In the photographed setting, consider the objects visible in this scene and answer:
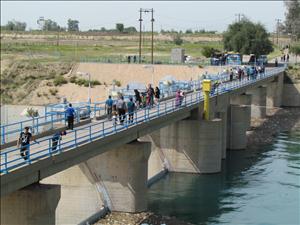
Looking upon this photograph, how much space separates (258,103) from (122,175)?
42.3m

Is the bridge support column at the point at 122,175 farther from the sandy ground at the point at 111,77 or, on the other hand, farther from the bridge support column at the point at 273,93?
the bridge support column at the point at 273,93

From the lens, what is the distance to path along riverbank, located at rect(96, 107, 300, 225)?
33.3m

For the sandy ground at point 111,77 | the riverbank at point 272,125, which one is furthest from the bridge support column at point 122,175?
the sandy ground at point 111,77

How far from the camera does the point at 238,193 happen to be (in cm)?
4116

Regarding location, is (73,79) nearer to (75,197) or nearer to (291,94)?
(291,94)

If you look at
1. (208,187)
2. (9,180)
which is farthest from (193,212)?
(9,180)

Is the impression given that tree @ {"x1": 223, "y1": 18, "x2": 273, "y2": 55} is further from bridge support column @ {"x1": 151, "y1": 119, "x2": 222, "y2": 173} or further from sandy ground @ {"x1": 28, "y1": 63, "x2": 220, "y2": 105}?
bridge support column @ {"x1": 151, "y1": 119, "x2": 222, "y2": 173}

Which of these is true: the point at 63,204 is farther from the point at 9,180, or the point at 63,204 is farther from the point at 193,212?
the point at 9,180

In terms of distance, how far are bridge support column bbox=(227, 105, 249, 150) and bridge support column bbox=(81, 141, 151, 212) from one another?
21965 millimetres

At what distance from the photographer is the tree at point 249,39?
105 m

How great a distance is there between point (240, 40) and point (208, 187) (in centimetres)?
6673

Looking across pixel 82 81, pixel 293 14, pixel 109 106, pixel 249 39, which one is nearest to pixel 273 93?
pixel 249 39

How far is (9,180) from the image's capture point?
22.0 meters

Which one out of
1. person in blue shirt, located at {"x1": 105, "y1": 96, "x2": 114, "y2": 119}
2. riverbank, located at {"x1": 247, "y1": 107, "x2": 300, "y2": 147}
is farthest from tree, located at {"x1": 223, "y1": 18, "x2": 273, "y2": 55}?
person in blue shirt, located at {"x1": 105, "y1": 96, "x2": 114, "y2": 119}
